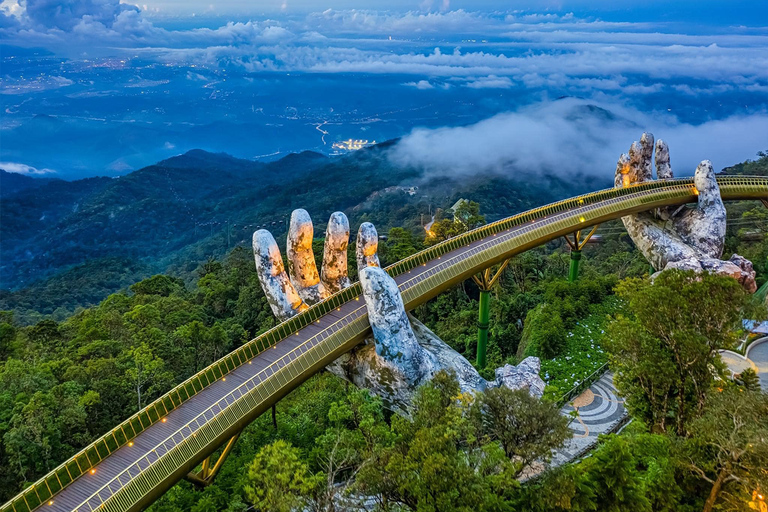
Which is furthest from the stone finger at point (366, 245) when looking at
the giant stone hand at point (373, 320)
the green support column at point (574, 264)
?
the green support column at point (574, 264)

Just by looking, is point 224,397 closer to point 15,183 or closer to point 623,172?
point 623,172

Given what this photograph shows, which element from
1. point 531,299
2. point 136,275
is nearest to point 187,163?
point 136,275

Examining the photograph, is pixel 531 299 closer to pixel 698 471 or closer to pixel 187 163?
pixel 698 471

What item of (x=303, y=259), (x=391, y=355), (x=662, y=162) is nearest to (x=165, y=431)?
(x=391, y=355)

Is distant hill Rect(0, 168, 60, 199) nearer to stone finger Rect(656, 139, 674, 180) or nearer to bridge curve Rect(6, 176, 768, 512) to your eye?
bridge curve Rect(6, 176, 768, 512)

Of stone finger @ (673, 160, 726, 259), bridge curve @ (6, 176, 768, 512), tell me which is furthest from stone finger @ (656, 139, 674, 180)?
bridge curve @ (6, 176, 768, 512)

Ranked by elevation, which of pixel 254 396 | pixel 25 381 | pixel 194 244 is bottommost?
pixel 194 244
